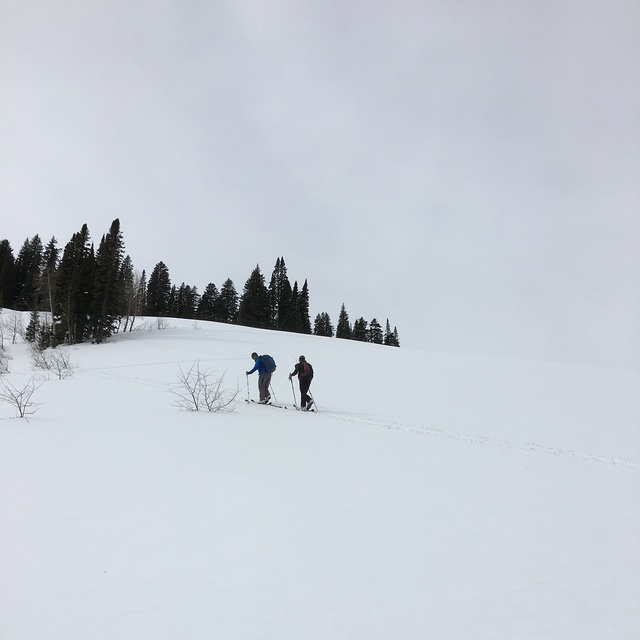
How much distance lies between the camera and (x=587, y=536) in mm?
4418

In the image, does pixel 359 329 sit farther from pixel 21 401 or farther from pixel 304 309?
pixel 21 401

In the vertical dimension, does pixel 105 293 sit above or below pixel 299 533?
above

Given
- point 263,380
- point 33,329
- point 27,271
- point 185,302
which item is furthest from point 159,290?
point 263,380

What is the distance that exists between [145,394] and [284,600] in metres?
12.7

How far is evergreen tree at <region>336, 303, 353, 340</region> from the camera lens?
86.6 metres

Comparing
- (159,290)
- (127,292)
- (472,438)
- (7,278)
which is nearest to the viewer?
(472,438)

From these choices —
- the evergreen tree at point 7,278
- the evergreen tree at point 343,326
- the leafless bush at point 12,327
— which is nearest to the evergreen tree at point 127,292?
the leafless bush at point 12,327

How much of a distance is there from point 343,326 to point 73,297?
188 feet

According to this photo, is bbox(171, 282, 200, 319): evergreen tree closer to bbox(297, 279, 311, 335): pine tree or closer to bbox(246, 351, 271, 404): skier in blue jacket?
bbox(297, 279, 311, 335): pine tree

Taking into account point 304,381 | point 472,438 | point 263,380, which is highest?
point 304,381

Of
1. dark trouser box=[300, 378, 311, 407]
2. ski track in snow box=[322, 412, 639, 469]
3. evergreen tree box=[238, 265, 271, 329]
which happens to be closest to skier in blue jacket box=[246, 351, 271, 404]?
dark trouser box=[300, 378, 311, 407]

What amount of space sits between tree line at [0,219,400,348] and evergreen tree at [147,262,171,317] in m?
0.20

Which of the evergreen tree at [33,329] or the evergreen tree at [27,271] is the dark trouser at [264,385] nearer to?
the evergreen tree at [33,329]

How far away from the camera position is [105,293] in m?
38.8
